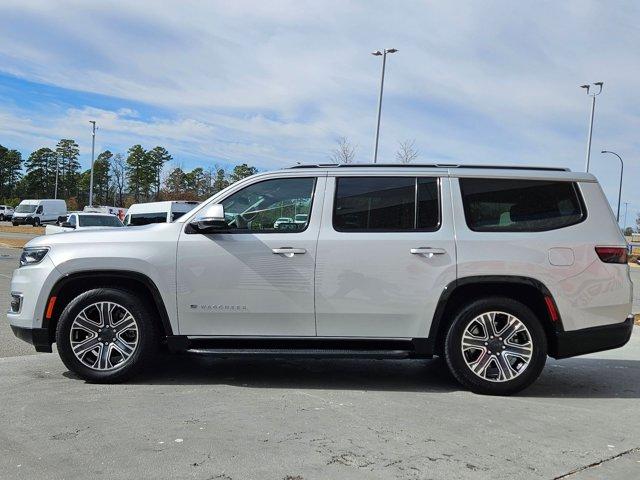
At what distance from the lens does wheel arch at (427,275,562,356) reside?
17.0ft

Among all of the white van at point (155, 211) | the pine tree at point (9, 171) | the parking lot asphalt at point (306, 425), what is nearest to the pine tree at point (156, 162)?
the pine tree at point (9, 171)

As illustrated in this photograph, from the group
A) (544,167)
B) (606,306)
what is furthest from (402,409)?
(544,167)

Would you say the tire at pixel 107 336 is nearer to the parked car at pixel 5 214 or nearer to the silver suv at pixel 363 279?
the silver suv at pixel 363 279

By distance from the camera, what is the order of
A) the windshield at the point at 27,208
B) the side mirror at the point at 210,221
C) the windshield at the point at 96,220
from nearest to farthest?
the side mirror at the point at 210,221, the windshield at the point at 96,220, the windshield at the point at 27,208

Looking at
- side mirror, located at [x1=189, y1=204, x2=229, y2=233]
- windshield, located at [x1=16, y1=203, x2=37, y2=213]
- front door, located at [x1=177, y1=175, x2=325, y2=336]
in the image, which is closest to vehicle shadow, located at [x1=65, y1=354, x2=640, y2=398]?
front door, located at [x1=177, y1=175, x2=325, y2=336]

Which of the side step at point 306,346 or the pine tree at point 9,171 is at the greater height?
the pine tree at point 9,171

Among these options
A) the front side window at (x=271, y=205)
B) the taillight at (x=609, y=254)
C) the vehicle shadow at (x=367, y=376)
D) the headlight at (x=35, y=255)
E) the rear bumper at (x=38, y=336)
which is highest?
the front side window at (x=271, y=205)

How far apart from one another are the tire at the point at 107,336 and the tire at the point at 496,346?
8.75ft

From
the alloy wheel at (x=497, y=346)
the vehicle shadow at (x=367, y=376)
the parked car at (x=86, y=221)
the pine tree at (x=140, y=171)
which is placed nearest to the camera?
the alloy wheel at (x=497, y=346)

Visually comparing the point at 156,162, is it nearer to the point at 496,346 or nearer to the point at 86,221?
the point at 86,221

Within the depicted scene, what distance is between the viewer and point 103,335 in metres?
5.33

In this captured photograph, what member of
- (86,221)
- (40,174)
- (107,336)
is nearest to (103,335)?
(107,336)

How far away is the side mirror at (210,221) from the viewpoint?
16.8 feet

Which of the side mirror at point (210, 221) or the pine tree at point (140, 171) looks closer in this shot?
the side mirror at point (210, 221)
